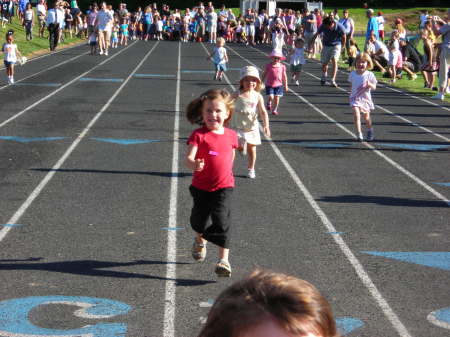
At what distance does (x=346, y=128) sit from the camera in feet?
53.6

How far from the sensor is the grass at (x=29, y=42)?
3547 cm

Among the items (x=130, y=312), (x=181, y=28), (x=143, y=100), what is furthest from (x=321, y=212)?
(x=181, y=28)

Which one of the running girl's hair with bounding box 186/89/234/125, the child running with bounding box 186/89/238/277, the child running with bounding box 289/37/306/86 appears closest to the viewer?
the running girl's hair with bounding box 186/89/234/125

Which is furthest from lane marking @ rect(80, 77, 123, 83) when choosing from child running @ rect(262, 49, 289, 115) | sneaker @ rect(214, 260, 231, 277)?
sneaker @ rect(214, 260, 231, 277)

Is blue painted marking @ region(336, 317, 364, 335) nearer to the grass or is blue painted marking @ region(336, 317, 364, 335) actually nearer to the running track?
the running track

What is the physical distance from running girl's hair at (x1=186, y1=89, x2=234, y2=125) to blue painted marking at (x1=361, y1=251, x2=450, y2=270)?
83.0 inches

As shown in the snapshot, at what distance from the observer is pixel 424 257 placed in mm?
7723

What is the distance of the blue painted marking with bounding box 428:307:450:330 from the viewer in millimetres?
5945

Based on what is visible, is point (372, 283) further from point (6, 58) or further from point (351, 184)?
point (6, 58)

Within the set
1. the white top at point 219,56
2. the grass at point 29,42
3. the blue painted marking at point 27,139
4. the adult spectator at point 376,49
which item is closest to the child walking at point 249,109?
the blue painted marking at point 27,139

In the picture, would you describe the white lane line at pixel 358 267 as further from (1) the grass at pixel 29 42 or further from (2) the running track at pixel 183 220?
(1) the grass at pixel 29 42

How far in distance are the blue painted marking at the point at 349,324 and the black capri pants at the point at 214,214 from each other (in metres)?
1.35

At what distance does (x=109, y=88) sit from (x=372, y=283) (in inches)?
645

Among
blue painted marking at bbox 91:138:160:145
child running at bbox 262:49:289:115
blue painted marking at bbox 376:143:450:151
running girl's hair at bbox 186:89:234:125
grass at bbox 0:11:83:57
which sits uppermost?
running girl's hair at bbox 186:89:234:125
